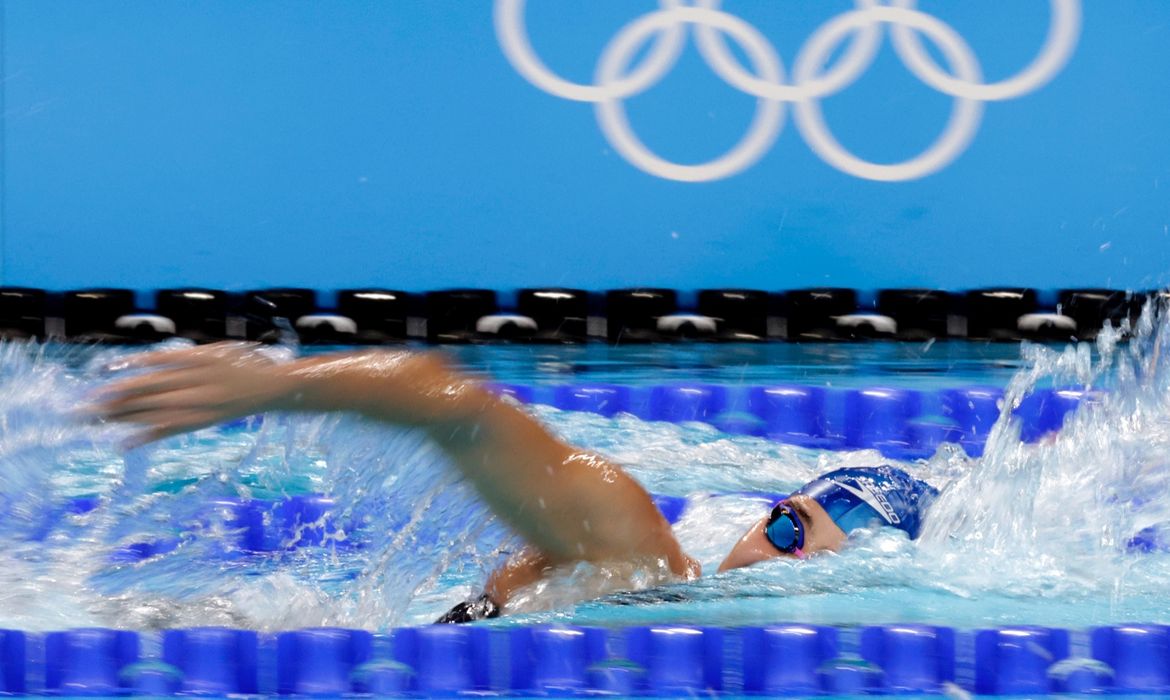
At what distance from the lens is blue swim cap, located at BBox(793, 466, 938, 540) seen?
88.3 inches

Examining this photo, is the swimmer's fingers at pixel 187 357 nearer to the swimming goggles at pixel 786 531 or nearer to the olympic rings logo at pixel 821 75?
the swimming goggles at pixel 786 531

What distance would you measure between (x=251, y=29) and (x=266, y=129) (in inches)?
16.3

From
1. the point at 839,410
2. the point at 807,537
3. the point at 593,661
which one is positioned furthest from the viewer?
the point at 839,410

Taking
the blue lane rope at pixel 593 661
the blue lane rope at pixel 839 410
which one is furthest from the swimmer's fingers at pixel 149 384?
the blue lane rope at pixel 839 410

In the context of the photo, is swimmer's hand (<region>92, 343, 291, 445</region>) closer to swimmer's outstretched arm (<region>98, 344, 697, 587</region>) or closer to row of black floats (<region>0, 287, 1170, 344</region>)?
swimmer's outstretched arm (<region>98, 344, 697, 587</region>)

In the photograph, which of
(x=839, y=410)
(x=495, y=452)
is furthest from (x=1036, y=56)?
(x=495, y=452)

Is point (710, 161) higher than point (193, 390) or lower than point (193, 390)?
higher

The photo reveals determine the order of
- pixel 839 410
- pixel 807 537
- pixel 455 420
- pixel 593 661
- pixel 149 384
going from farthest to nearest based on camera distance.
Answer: pixel 839 410 < pixel 807 537 < pixel 593 661 < pixel 455 420 < pixel 149 384

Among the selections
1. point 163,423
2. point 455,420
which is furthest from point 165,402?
point 455,420

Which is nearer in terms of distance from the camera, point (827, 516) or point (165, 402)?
point (165, 402)

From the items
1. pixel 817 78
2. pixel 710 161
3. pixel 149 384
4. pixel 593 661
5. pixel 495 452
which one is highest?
pixel 817 78

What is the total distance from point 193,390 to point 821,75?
15.3 ft

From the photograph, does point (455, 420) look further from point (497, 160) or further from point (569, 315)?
point (497, 160)

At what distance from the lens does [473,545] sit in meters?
2.03
